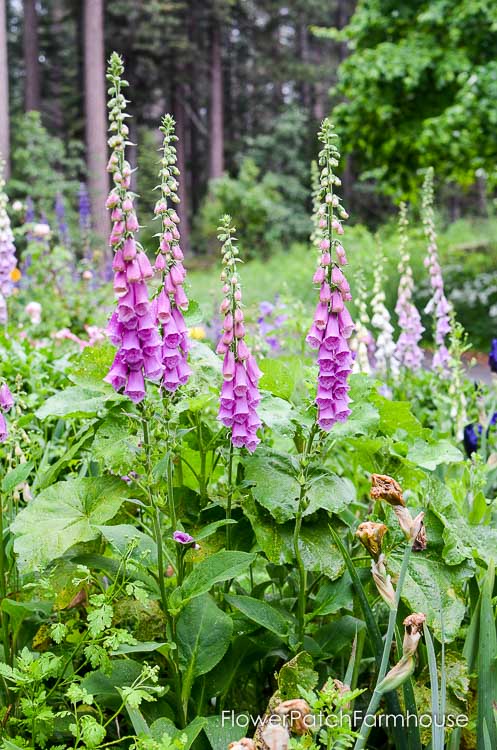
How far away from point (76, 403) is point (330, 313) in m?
0.72

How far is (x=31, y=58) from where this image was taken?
2222 cm

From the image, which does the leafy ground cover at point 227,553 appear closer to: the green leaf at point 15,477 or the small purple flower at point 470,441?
the green leaf at point 15,477

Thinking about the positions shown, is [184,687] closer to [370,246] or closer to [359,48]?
[370,246]

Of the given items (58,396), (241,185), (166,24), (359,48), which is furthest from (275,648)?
(166,24)

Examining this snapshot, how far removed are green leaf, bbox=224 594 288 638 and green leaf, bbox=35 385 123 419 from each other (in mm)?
562

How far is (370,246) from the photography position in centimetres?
1192

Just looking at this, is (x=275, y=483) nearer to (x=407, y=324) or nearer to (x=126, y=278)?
(x=126, y=278)

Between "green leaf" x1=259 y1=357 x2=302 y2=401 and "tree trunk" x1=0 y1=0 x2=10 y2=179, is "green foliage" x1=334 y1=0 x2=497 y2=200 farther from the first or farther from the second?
A: "green leaf" x1=259 y1=357 x2=302 y2=401

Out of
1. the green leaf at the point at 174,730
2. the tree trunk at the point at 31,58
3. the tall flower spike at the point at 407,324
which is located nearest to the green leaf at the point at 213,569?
the green leaf at the point at 174,730

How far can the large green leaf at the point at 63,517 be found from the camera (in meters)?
1.61

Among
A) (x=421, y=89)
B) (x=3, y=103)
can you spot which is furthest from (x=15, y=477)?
(x=3, y=103)

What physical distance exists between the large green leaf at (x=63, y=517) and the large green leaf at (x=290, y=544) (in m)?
0.32

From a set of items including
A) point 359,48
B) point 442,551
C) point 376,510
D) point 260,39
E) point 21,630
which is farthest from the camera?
point 260,39

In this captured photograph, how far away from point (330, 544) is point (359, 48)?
11.7 meters
